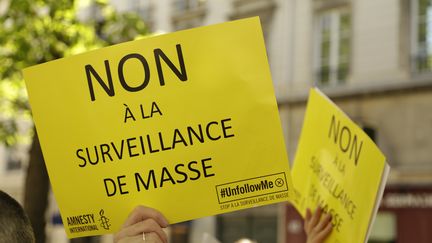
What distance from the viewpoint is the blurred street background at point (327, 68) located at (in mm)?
10039

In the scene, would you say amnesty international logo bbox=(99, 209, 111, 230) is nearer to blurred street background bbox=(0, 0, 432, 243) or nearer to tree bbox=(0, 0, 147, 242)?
tree bbox=(0, 0, 147, 242)

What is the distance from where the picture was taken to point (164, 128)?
94.3 inches

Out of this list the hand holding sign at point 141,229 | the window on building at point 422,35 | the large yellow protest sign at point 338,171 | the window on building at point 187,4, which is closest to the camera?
the hand holding sign at point 141,229

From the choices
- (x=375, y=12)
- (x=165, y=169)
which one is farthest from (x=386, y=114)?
(x=165, y=169)

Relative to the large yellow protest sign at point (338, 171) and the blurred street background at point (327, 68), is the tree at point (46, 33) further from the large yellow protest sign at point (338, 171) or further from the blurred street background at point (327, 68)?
the large yellow protest sign at point (338, 171)

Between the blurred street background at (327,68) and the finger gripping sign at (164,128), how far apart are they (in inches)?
286

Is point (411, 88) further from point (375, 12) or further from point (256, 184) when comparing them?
point (256, 184)

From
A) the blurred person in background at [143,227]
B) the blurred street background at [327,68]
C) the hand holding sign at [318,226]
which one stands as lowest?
the blurred street background at [327,68]

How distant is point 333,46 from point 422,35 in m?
2.01

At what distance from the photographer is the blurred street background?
1004 cm

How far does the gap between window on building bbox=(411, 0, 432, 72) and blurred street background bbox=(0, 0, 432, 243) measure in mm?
18

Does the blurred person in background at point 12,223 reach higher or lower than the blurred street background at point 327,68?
higher

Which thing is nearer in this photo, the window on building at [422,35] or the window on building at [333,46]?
the window on building at [422,35]

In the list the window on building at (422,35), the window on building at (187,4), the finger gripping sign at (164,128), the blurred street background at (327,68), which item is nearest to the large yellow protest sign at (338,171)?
the finger gripping sign at (164,128)
